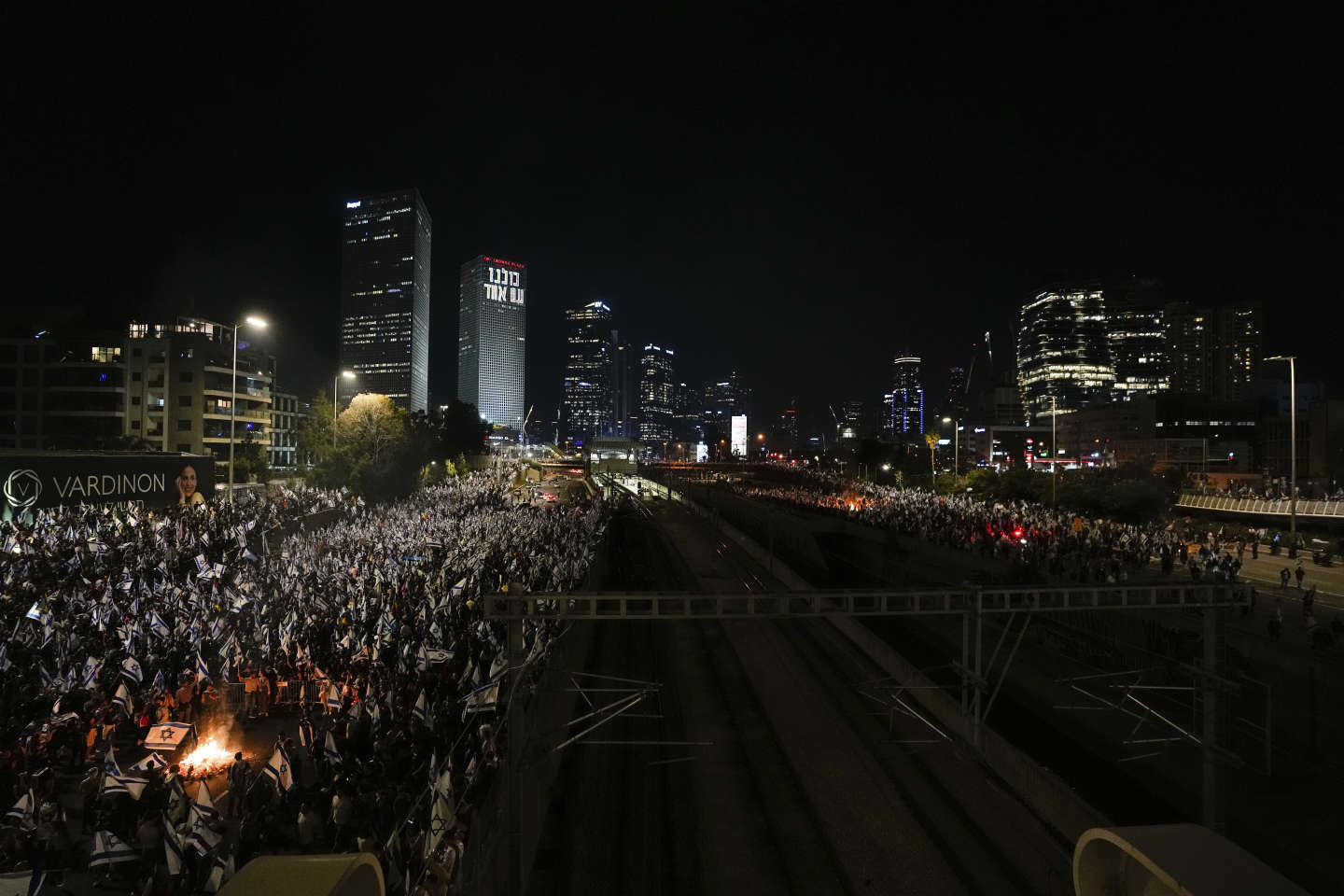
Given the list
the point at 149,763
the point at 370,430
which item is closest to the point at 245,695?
the point at 149,763

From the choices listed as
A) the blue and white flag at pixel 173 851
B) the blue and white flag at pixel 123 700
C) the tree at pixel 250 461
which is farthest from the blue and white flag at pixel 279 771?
the tree at pixel 250 461

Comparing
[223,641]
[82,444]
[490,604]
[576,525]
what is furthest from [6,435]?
[490,604]

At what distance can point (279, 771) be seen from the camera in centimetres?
927

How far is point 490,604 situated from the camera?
1002 cm

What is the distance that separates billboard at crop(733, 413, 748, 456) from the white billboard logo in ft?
533

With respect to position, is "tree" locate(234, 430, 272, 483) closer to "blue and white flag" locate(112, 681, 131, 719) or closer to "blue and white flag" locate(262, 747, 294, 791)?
"blue and white flag" locate(112, 681, 131, 719)

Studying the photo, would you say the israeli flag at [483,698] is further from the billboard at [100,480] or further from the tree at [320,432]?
the tree at [320,432]

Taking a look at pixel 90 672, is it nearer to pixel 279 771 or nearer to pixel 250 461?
pixel 279 771

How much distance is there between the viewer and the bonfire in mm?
11508

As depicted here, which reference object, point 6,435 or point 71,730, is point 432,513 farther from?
point 6,435

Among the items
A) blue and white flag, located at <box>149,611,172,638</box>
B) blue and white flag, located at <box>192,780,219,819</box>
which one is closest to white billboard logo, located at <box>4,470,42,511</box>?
blue and white flag, located at <box>149,611,172,638</box>

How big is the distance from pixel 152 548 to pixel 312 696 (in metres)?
13.9

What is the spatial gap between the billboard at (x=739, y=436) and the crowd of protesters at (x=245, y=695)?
164676 millimetres

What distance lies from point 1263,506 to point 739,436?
14981 cm
